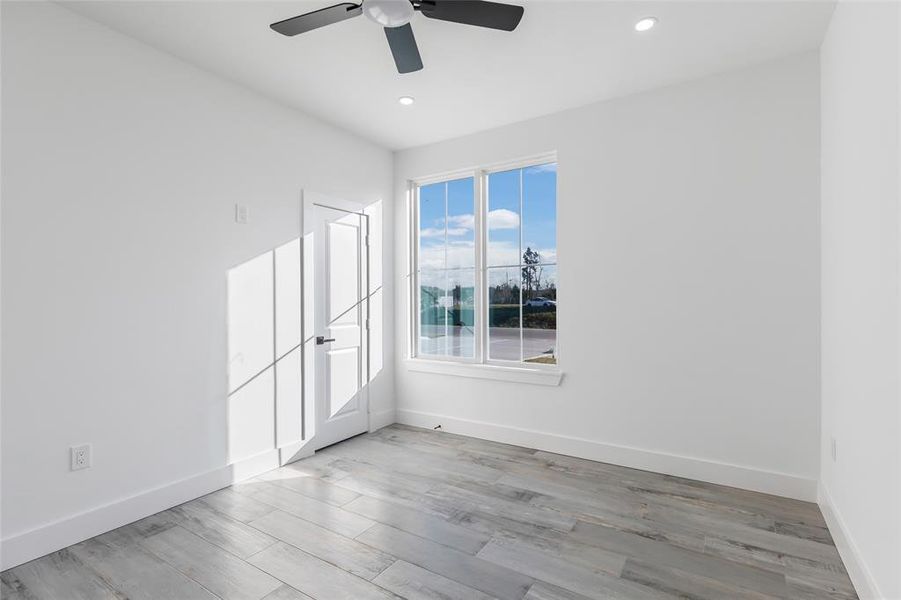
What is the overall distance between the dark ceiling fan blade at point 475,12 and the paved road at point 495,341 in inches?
93.0

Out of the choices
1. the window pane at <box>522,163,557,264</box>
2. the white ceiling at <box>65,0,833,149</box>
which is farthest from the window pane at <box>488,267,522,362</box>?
the white ceiling at <box>65,0,833,149</box>

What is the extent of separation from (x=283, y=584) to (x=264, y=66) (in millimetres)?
2887

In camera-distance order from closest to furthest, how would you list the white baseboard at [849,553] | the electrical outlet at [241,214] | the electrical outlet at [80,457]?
1. the white baseboard at [849,553]
2. the electrical outlet at [80,457]
3. the electrical outlet at [241,214]

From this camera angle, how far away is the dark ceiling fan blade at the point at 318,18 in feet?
6.64

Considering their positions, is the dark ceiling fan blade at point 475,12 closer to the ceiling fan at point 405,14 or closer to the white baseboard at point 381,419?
the ceiling fan at point 405,14

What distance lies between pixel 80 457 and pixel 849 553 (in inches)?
144

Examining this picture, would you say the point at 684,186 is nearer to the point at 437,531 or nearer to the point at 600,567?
the point at 600,567

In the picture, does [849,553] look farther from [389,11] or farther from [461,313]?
[389,11]

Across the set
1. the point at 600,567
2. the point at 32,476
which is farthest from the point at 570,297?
the point at 32,476

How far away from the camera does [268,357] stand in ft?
10.9

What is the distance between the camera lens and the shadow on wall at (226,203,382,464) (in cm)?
311

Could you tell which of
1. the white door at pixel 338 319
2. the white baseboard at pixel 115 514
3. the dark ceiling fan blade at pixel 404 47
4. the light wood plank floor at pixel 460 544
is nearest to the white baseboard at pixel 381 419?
the white door at pixel 338 319

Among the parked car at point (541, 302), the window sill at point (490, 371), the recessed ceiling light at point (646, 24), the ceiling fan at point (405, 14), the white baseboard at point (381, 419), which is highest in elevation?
the recessed ceiling light at point (646, 24)

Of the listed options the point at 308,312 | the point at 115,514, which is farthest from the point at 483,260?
the point at 115,514
